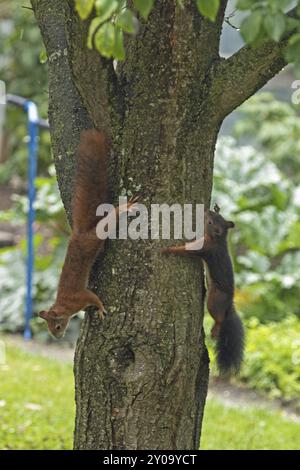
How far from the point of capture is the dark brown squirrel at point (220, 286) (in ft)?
8.65

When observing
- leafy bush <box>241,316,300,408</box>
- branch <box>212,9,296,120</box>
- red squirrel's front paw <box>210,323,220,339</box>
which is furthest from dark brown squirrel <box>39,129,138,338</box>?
leafy bush <box>241,316,300,408</box>

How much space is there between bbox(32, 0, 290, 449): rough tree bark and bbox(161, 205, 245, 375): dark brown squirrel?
139mm

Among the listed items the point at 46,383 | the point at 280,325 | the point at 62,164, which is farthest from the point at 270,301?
the point at 62,164

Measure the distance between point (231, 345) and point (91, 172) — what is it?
0.93 m

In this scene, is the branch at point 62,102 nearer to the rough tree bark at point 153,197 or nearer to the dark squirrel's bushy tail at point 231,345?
the rough tree bark at point 153,197

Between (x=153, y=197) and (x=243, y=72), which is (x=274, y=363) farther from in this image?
(x=243, y=72)

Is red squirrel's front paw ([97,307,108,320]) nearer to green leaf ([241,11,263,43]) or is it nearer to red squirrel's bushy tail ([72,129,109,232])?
red squirrel's bushy tail ([72,129,109,232])

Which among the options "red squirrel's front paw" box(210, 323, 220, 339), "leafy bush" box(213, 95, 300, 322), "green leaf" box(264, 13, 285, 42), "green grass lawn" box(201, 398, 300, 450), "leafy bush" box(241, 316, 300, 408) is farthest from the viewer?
"leafy bush" box(213, 95, 300, 322)

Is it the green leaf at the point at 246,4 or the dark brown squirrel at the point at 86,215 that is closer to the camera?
the green leaf at the point at 246,4

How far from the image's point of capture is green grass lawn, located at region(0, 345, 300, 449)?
13.5ft

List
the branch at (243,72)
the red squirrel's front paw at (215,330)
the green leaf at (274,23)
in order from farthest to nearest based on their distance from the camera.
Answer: the red squirrel's front paw at (215,330)
the branch at (243,72)
the green leaf at (274,23)

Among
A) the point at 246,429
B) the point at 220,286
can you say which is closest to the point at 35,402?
the point at 246,429

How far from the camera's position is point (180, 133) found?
2467mm

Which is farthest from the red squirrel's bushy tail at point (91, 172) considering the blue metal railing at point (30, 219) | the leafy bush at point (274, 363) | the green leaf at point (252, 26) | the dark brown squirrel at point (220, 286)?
the blue metal railing at point (30, 219)
